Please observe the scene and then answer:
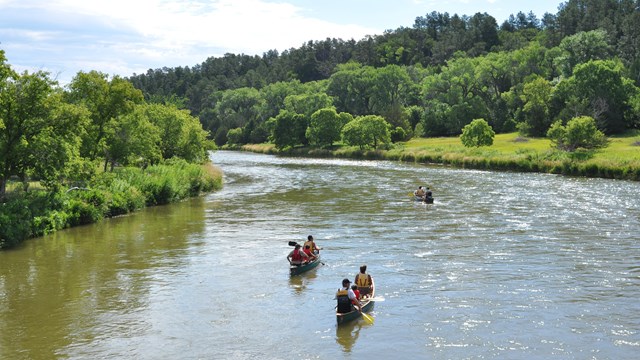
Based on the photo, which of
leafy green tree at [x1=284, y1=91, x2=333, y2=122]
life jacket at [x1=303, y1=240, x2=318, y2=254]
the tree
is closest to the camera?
life jacket at [x1=303, y1=240, x2=318, y2=254]

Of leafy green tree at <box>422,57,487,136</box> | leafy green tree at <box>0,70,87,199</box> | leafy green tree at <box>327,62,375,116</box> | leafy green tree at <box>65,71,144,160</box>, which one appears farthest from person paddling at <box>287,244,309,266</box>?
leafy green tree at <box>327,62,375,116</box>

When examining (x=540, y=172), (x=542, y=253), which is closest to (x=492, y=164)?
(x=540, y=172)

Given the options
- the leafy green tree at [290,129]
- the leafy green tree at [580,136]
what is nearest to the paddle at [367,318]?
the leafy green tree at [580,136]

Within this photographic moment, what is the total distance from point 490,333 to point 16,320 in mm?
17700

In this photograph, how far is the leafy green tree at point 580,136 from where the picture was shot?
278 feet

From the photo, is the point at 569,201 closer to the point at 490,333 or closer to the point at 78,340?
the point at 490,333

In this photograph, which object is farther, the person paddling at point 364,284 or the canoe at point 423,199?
the canoe at point 423,199

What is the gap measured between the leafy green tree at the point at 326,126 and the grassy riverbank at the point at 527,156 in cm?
925

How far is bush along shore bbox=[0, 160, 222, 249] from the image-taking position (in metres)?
37.0

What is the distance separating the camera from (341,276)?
29828mm

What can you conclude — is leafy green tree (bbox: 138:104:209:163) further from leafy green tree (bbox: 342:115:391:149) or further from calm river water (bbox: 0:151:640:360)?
leafy green tree (bbox: 342:115:391:149)

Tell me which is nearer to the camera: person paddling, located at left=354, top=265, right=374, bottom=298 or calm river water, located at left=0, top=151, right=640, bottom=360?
calm river water, located at left=0, top=151, right=640, bottom=360

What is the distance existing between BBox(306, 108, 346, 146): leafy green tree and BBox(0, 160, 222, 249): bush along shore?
270 feet

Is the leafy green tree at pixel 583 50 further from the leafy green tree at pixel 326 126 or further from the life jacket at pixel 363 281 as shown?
the life jacket at pixel 363 281
